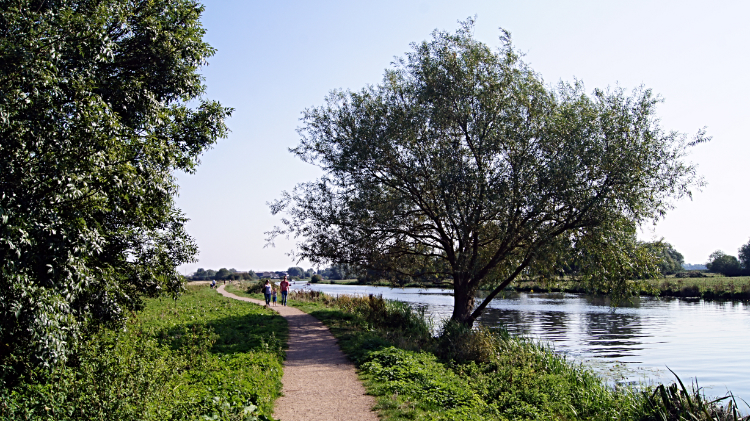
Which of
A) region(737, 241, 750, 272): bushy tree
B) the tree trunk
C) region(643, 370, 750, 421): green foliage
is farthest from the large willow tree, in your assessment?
region(737, 241, 750, 272): bushy tree

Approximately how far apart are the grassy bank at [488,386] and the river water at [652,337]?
230cm

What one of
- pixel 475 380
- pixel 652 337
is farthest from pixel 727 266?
pixel 475 380

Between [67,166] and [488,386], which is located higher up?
[67,166]

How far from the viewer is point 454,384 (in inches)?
426

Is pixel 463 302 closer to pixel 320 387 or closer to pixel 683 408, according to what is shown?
pixel 320 387

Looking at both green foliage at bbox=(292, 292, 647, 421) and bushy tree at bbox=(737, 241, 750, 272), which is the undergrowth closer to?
green foliage at bbox=(292, 292, 647, 421)

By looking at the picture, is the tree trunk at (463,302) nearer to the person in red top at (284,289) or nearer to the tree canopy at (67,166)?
the person in red top at (284,289)

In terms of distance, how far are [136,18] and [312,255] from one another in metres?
13.0

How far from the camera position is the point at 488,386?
11.6 m

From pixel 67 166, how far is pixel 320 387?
19.8 feet

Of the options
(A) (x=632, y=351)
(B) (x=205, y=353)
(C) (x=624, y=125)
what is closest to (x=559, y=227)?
(C) (x=624, y=125)

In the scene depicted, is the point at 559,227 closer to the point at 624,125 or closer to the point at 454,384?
the point at 624,125

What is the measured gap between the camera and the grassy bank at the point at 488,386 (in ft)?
28.7

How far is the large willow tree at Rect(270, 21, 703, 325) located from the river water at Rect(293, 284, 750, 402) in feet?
9.43
